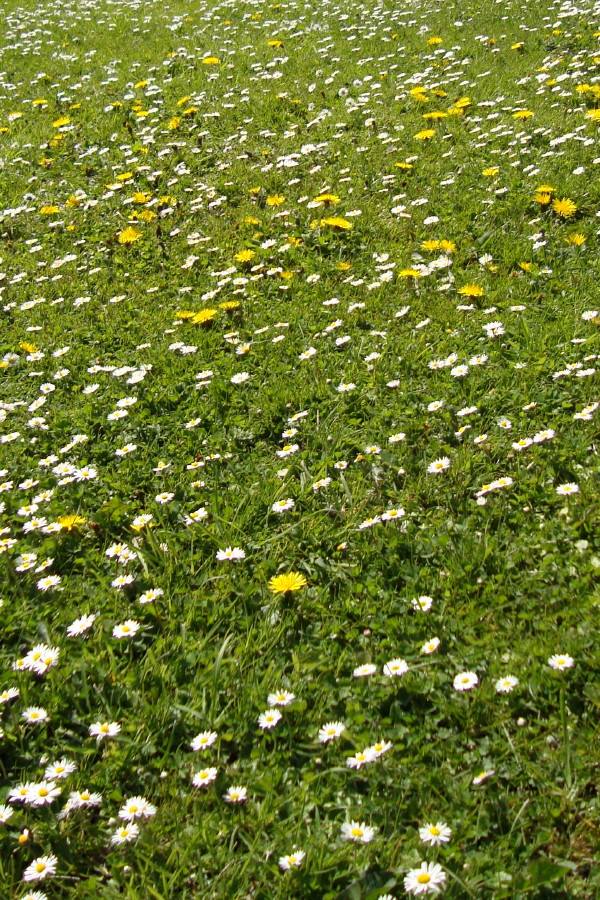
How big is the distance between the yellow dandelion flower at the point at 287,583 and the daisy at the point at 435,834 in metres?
0.96

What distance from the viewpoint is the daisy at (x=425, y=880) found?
1875 millimetres

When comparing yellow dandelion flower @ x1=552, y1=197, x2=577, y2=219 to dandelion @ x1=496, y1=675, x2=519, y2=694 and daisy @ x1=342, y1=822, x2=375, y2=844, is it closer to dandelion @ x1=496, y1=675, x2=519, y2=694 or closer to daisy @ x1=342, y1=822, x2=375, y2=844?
dandelion @ x1=496, y1=675, x2=519, y2=694

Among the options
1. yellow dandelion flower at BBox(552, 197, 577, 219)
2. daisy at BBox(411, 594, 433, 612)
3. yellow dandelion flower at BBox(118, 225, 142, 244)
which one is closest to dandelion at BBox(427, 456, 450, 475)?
daisy at BBox(411, 594, 433, 612)

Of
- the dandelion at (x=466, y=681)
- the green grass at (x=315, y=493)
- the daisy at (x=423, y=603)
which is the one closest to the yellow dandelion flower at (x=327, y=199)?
the green grass at (x=315, y=493)

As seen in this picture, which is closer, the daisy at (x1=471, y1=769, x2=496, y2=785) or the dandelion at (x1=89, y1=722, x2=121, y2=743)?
the daisy at (x1=471, y1=769, x2=496, y2=785)

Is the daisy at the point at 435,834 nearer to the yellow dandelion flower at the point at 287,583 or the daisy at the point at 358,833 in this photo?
the daisy at the point at 358,833

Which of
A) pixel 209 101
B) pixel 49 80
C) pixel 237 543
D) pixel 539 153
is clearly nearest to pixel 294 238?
pixel 539 153

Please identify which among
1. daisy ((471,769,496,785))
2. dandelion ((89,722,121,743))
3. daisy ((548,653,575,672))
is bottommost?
daisy ((471,769,496,785))

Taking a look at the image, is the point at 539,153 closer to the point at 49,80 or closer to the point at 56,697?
the point at 56,697

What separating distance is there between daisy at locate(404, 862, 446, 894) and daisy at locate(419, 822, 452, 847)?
0.20 feet

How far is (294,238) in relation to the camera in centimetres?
527

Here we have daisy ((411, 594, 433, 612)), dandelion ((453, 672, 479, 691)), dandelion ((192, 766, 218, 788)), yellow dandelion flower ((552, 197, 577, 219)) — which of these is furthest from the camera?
yellow dandelion flower ((552, 197, 577, 219))

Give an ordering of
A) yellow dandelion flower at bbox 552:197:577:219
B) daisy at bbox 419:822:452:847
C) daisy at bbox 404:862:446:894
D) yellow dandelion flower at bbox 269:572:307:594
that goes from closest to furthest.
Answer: daisy at bbox 404:862:446:894 < daisy at bbox 419:822:452:847 < yellow dandelion flower at bbox 269:572:307:594 < yellow dandelion flower at bbox 552:197:577:219

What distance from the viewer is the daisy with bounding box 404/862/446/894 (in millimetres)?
1875
